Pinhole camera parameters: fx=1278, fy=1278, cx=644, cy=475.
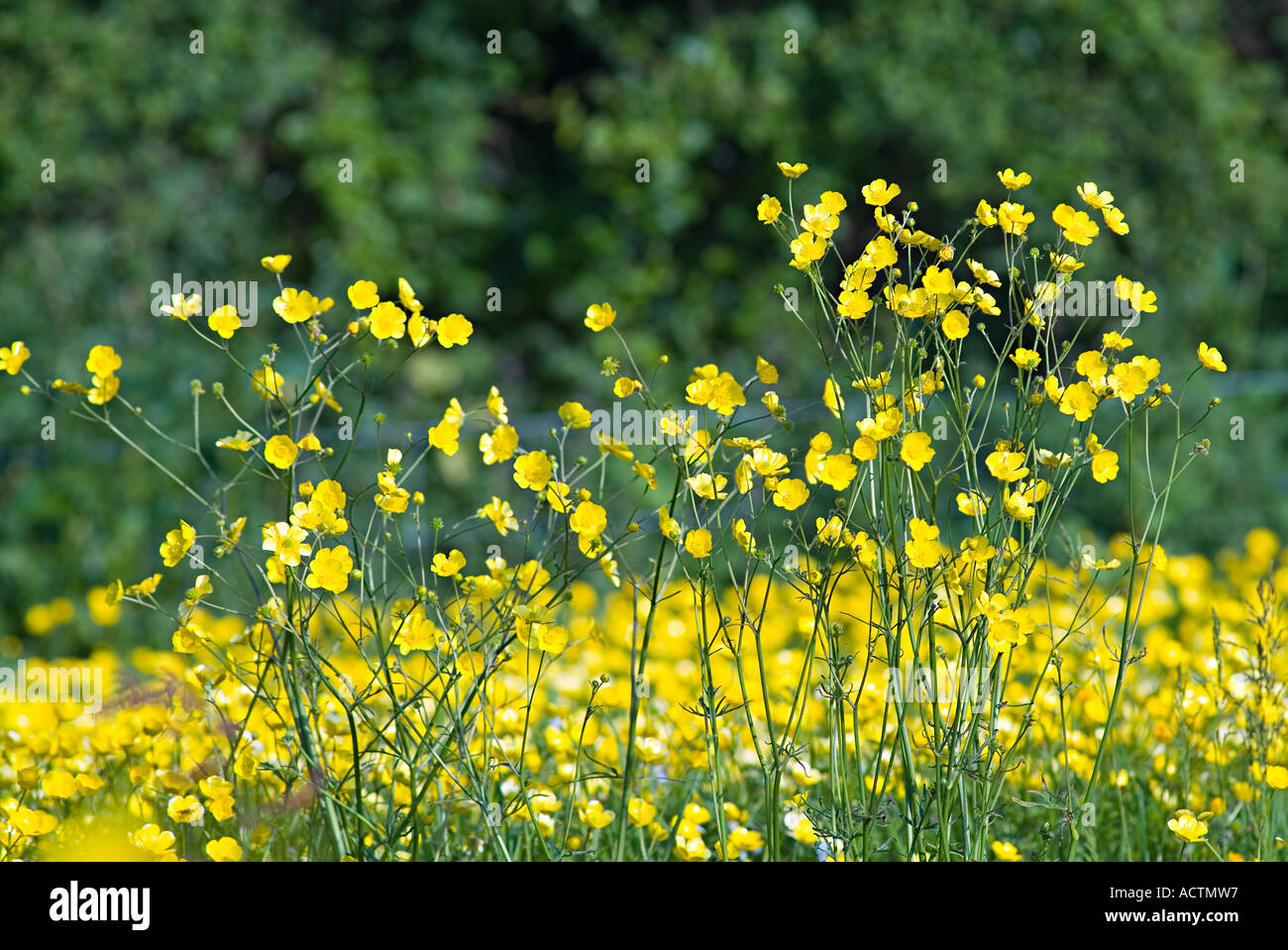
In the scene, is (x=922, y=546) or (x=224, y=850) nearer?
(x=922, y=546)

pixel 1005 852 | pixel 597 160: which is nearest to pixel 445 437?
pixel 1005 852

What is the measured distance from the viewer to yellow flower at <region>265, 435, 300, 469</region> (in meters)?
1.64

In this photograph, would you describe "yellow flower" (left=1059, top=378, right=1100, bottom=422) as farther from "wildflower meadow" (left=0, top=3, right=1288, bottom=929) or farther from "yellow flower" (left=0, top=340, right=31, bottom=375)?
"yellow flower" (left=0, top=340, right=31, bottom=375)

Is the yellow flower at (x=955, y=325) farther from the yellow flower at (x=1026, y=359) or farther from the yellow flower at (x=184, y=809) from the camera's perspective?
the yellow flower at (x=184, y=809)

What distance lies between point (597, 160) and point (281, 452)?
4188 millimetres

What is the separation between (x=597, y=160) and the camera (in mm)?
5613

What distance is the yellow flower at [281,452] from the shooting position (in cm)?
164

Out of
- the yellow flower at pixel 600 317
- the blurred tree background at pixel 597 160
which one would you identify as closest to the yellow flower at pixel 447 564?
the yellow flower at pixel 600 317

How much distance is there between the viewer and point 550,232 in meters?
5.88

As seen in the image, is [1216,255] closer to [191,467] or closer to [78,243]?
[191,467]

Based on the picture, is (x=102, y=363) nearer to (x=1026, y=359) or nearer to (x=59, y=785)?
(x=59, y=785)

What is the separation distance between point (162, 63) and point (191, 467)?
1.83 metres

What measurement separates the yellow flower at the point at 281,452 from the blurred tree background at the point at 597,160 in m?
3.65
